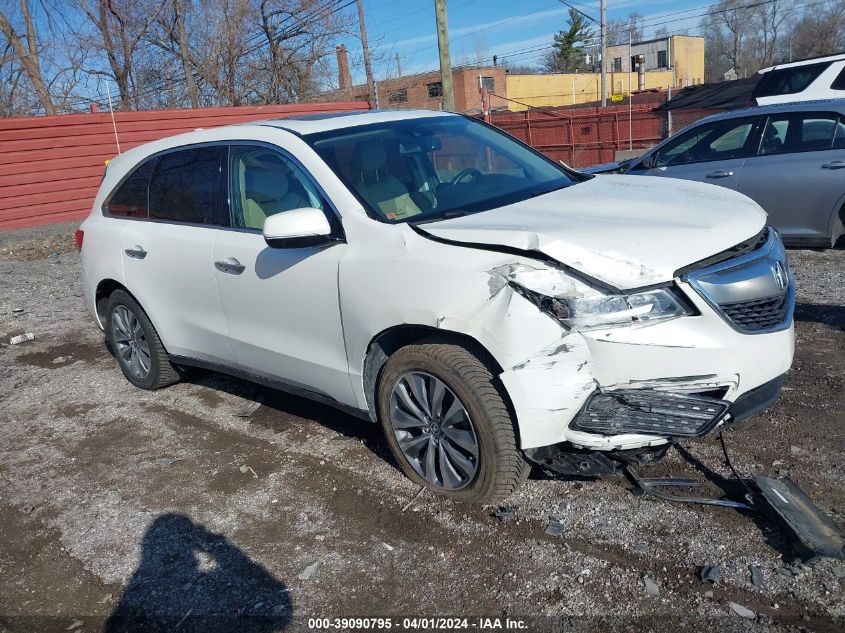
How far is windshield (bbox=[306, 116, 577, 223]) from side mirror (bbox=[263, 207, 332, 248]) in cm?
25

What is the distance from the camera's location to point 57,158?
16703 millimetres

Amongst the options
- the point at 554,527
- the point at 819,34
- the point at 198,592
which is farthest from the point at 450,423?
the point at 819,34

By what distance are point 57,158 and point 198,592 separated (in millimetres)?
16110

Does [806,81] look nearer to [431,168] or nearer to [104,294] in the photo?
[431,168]

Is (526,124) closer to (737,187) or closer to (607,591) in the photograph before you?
(737,187)

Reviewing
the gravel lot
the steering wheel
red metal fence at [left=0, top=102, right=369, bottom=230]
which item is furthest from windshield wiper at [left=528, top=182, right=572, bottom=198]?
red metal fence at [left=0, top=102, right=369, bottom=230]

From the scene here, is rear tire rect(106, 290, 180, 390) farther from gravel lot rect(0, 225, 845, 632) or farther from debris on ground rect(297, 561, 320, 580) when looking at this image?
debris on ground rect(297, 561, 320, 580)

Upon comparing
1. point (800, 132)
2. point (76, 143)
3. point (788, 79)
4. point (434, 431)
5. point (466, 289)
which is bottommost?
point (434, 431)

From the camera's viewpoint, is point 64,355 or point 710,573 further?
point 64,355

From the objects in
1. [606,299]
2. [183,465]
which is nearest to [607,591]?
[606,299]

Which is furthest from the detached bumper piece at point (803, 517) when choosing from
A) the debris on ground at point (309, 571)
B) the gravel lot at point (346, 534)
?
the debris on ground at point (309, 571)

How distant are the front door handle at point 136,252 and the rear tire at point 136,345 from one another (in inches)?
14.7

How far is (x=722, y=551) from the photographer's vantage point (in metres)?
2.98

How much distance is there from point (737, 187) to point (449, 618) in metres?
6.30
